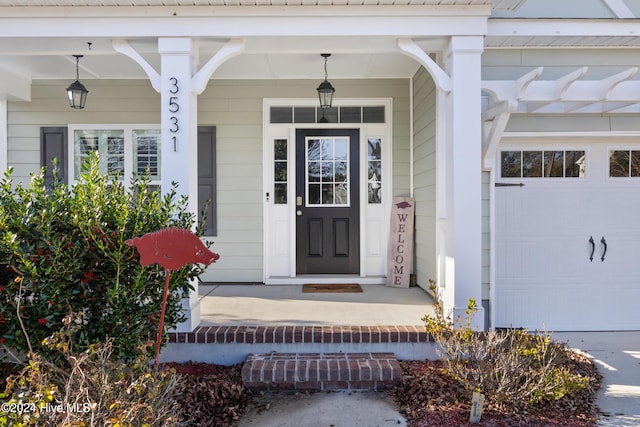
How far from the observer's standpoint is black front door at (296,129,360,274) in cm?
529

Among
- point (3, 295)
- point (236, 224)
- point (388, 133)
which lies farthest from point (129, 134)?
point (3, 295)

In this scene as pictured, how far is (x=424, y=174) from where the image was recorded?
4652 mm

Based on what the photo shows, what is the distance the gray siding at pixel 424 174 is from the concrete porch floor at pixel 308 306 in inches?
13.1

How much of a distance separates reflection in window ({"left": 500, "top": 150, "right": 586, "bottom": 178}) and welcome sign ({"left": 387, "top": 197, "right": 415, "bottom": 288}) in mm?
1155

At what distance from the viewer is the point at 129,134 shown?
5.21 meters

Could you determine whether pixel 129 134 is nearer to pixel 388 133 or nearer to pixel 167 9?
pixel 167 9

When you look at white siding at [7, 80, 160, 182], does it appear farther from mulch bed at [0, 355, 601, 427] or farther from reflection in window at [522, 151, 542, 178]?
reflection in window at [522, 151, 542, 178]

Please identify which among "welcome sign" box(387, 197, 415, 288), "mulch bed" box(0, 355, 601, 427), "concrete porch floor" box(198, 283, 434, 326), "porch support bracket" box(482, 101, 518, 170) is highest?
"porch support bracket" box(482, 101, 518, 170)

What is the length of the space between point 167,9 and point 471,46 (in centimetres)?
223

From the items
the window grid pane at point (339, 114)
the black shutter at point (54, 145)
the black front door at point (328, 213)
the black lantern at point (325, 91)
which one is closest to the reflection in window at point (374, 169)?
the black front door at point (328, 213)

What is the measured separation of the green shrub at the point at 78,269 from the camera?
225 centimetres

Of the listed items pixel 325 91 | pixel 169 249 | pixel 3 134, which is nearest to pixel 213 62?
pixel 325 91

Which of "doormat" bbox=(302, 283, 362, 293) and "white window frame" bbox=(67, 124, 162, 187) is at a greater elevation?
"white window frame" bbox=(67, 124, 162, 187)

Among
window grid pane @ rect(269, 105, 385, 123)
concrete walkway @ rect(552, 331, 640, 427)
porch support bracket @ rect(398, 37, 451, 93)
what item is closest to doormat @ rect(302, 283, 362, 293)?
window grid pane @ rect(269, 105, 385, 123)
